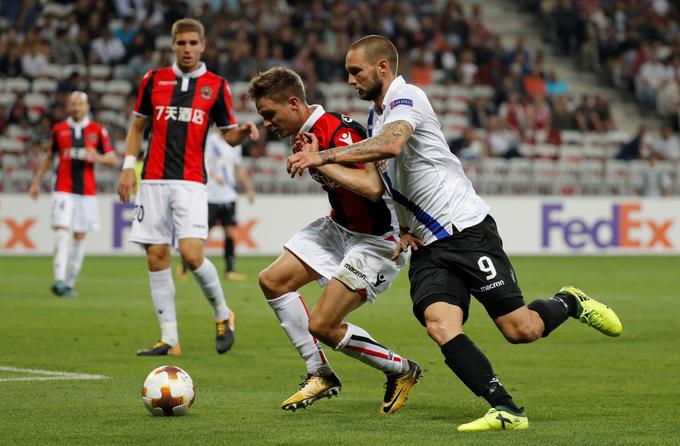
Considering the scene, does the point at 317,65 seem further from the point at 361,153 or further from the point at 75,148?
the point at 361,153

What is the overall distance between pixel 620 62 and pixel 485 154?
7498 mm

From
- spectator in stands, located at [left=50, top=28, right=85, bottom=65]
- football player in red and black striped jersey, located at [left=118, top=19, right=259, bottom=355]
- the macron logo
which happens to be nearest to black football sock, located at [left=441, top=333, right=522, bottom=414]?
the macron logo

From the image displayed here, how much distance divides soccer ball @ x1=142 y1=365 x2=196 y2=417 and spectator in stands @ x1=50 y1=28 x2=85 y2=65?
2043 centimetres

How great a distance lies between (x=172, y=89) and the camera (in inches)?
398

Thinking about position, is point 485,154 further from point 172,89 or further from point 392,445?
point 392,445

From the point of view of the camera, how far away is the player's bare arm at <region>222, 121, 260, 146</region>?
9.67 meters

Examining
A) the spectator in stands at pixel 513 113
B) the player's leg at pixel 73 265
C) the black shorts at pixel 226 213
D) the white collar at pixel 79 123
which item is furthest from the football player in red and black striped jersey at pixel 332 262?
the spectator in stands at pixel 513 113

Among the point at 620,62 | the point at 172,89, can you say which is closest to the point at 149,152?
the point at 172,89

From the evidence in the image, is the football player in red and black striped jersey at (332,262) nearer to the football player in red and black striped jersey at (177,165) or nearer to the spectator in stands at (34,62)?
the football player in red and black striped jersey at (177,165)

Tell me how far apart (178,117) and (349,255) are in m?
3.30

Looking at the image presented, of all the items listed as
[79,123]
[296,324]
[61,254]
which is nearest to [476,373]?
[296,324]

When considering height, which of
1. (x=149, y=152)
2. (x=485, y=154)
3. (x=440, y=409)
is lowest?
(x=485, y=154)

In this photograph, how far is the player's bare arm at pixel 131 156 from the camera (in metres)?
9.70

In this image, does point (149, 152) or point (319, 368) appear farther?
point (149, 152)
